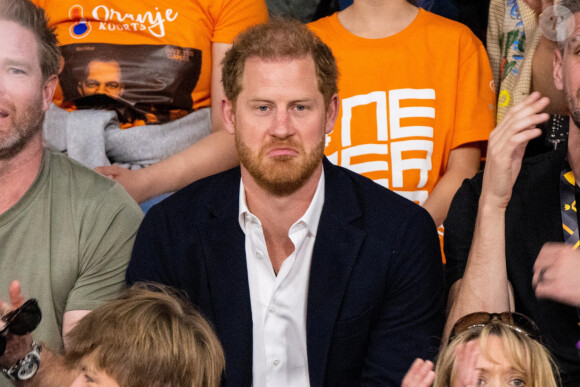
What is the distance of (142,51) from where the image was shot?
116 inches

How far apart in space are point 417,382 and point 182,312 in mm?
536

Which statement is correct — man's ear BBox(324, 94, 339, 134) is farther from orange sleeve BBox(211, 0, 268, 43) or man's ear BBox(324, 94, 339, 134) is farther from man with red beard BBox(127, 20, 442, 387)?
orange sleeve BBox(211, 0, 268, 43)

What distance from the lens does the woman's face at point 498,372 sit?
6.56 feet

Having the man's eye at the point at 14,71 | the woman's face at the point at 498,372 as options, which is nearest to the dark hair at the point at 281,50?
the man's eye at the point at 14,71

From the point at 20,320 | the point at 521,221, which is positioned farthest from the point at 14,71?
the point at 521,221

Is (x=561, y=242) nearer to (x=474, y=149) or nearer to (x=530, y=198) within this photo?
(x=530, y=198)

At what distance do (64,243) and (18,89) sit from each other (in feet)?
1.46

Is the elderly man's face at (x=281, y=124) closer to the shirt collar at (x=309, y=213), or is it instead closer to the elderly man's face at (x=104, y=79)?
the shirt collar at (x=309, y=213)

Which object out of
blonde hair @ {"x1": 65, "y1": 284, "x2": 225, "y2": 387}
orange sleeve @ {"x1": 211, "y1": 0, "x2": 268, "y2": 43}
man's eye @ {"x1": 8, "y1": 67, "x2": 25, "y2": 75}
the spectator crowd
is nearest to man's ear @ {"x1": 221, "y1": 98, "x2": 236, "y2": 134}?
the spectator crowd

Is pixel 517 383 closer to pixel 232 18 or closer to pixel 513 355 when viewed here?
pixel 513 355

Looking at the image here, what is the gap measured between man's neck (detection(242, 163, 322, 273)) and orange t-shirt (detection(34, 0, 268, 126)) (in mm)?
599

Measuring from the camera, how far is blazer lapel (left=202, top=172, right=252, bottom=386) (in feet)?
7.71

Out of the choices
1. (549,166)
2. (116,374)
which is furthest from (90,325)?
(549,166)

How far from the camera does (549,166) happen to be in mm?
2523
